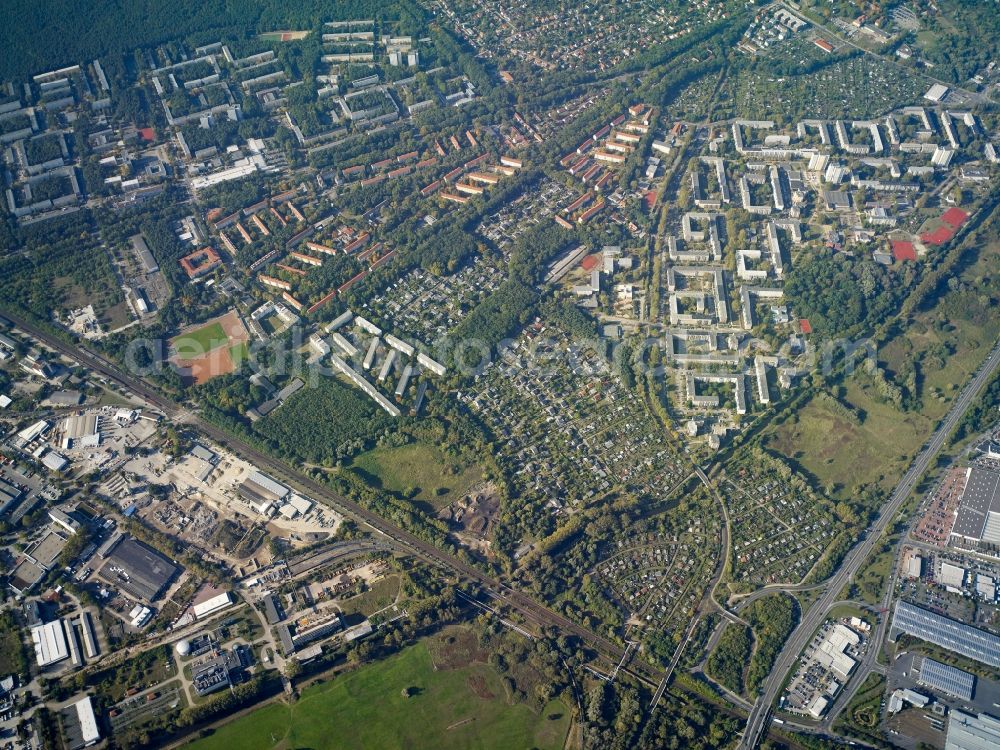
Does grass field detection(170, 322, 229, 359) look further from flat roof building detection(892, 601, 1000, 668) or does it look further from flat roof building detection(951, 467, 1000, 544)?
flat roof building detection(951, 467, 1000, 544)

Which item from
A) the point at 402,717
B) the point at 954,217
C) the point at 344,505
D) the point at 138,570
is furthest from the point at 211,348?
the point at 954,217

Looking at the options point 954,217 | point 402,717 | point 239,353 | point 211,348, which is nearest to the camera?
point 402,717

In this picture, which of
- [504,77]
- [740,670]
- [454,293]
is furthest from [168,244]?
[740,670]

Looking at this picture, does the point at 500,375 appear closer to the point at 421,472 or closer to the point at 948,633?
the point at 421,472

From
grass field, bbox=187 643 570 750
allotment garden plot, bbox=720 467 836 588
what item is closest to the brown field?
grass field, bbox=187 643 570 750

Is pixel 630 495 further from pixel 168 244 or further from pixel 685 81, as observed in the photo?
pixel 685 81

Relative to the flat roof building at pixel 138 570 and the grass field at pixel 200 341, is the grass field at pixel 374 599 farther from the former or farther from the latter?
the grass field at pixel 200 341
